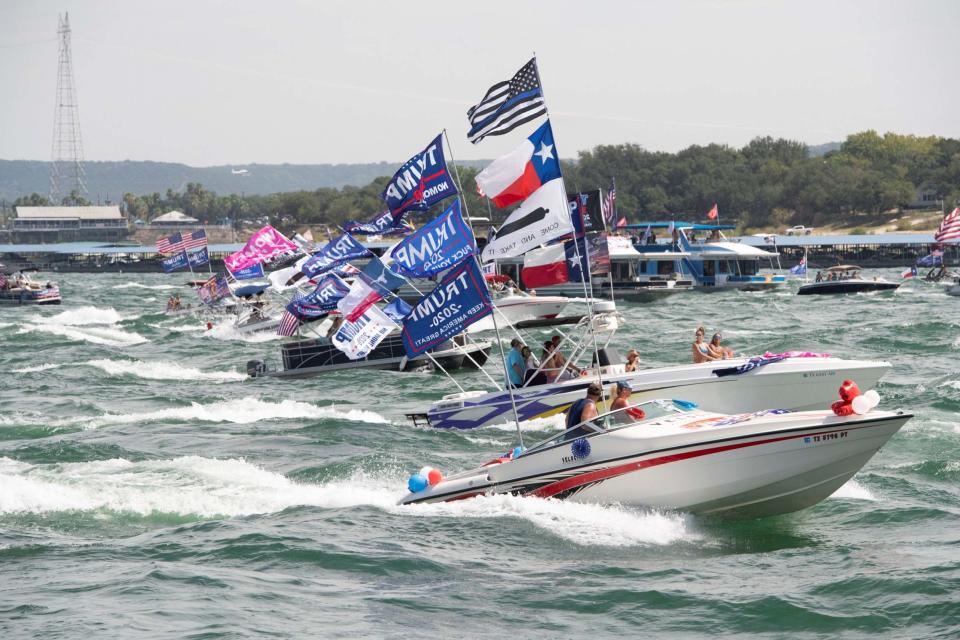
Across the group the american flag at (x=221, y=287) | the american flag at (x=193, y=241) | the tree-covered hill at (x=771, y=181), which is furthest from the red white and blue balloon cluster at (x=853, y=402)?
the tree-covered hill at (x=771, y=181)

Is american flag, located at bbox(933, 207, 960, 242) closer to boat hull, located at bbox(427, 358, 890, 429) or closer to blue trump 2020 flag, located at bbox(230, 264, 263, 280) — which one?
blue trump 2020 flag, located at bbox(230, 264, 263, 280)

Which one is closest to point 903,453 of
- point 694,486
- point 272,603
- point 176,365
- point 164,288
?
point 694,486

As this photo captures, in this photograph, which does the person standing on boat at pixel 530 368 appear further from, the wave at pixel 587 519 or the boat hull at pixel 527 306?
the boat hull at pixel 527 306

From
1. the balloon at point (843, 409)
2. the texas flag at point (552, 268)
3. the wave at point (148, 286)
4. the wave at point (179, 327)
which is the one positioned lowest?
the balloon at point (843, 409)

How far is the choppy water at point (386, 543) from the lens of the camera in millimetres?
12195

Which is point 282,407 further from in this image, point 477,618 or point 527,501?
point 477,618

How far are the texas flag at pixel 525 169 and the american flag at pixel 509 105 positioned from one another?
1.57 ft

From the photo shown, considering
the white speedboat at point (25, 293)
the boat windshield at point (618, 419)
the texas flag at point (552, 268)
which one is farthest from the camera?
the white speedboat at point (25, 293)

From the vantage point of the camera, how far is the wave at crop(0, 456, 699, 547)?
15.5 m

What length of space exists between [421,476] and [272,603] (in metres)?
4.66

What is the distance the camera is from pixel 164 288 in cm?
10550

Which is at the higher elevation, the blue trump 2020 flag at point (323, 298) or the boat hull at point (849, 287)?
the blue trump 2020 flag at point (323, 298)

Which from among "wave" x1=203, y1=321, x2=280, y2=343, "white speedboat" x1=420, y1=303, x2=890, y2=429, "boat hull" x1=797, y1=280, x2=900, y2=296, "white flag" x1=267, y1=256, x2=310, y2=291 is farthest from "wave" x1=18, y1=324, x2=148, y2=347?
"boat hull" x1=797, y1=280, x2=900, y2=296

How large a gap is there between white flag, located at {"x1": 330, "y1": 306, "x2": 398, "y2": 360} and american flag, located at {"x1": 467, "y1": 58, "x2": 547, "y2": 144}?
4.75 m
